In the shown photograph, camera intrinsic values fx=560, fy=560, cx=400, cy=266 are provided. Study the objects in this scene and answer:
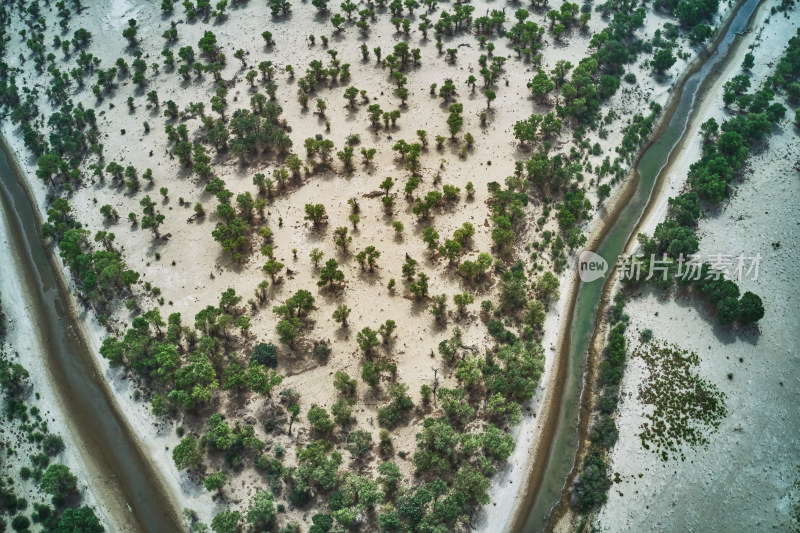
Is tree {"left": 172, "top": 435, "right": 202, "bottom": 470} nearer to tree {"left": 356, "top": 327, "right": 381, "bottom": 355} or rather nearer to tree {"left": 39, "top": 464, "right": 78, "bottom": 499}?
tree {"left": 39, "top": 464, "right": 78, "bottom": 499}

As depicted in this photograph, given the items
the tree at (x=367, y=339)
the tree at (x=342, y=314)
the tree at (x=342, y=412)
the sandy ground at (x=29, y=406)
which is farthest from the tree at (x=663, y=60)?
the sandy ground at (x=29, y=406)

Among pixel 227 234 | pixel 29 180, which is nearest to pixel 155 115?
pixel 29 180

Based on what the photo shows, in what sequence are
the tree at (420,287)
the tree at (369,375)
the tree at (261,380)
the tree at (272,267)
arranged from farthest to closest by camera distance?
the tree at (272,267) < the tree at (420,287) < the tree at (369,375) < the tree at (261,380)

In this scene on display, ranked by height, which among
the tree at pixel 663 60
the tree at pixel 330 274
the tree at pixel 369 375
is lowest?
the tree at pixel 369 375

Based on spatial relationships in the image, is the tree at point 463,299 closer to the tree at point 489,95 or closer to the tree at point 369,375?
the tree at point 369,375

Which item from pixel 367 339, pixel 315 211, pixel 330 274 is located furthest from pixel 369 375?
pixel 315 211

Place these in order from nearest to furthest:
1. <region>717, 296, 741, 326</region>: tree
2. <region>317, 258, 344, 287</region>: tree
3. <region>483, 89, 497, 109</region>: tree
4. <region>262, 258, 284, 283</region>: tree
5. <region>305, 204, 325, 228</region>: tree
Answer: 1. <region>717, 296, 741, 326</region>: tree
2. <region>317, 258, 344, 287</region>: tree
3. <region>262, 258, 284, 283</region>: tree
4. <region>305, 204, 325, 228</region>: tree
5. <region>483, 89, 497, 109</region>: tree

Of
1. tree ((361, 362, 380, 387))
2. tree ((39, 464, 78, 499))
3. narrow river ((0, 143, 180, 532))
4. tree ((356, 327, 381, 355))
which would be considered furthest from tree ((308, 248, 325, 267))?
tree ((39, 464, 78, 499))

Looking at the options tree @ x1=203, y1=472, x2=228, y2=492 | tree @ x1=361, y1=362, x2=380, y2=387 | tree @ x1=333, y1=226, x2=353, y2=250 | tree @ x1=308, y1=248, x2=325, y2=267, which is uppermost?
tree @ x1=333, y1=226, x2=353, y2=250
